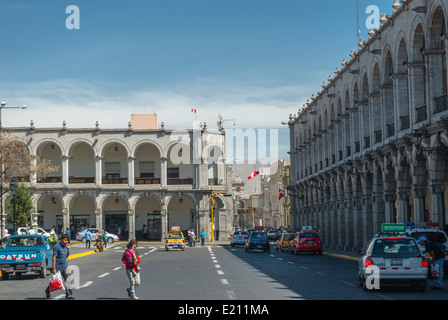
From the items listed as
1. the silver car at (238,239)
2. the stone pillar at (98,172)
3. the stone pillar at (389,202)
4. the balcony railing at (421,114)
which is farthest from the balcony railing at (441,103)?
the stone pillar at (98,172)

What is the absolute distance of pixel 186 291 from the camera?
18781mm

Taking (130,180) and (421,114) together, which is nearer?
(421,114)

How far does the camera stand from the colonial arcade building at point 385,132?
30.9 m

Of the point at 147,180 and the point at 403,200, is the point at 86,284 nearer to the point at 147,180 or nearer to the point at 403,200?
the point at 403,200

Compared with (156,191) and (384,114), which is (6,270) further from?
(156,191)

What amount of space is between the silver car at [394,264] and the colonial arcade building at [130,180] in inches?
2131

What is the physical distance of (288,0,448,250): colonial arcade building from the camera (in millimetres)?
30891

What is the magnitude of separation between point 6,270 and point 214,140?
53144 millimetres

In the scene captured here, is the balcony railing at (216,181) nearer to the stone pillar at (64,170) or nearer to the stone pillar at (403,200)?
the stone pillar at (64,170)

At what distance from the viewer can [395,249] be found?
19.0m

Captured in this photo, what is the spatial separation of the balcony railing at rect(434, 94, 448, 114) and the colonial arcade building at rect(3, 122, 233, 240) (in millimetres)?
43835

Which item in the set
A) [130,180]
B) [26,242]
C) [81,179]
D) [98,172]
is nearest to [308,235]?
[26,242]

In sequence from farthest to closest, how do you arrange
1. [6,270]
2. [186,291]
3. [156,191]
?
1. [156,191]
2. [6,270]
3. [186,291]
